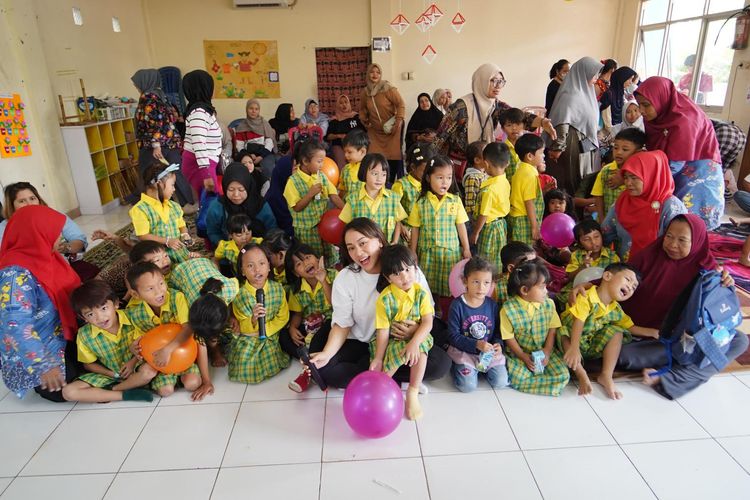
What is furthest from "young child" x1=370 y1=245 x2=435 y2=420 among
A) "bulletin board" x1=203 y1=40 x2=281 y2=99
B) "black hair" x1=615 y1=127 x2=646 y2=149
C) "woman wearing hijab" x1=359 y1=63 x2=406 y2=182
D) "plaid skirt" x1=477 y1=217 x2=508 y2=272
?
"bulletin board" x1=203 y1=40 x2=281 y2=99

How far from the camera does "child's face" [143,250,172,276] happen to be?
2463 millimetres

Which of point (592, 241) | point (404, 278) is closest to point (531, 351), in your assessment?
point (404, 278)

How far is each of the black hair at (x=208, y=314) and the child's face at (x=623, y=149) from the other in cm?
252

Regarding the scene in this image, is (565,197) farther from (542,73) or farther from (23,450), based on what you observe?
(542,73)

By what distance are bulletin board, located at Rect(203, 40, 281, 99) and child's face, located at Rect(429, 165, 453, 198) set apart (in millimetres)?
5878

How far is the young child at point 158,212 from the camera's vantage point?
270 cm

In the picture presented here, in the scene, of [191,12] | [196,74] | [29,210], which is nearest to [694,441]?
[29,210]

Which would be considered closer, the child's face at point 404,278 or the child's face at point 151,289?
the child's face at point 404,278

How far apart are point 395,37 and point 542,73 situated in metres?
2.50

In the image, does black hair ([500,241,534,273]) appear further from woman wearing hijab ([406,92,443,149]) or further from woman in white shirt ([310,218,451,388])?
woman wearing hijab ([406,92,443,149])

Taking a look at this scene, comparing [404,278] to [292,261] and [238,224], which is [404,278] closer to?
[292,261]

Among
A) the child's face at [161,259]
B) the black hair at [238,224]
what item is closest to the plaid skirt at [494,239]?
the black hair at [238,224]

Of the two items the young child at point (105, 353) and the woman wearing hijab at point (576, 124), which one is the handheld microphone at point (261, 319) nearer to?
the young child at point (105, 353)

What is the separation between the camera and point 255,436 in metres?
2.01
